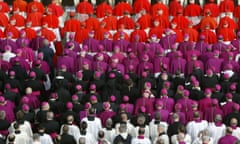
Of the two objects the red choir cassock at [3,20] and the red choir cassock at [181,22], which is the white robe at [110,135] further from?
the red choir cassock at [3,20]

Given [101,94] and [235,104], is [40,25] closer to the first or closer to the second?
[101,94]

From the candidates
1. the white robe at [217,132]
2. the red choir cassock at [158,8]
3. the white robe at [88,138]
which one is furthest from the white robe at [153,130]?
the red choir cassock at [158,8]

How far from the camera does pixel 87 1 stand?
37906mm

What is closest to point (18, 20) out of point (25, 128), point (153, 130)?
point (25, 128)

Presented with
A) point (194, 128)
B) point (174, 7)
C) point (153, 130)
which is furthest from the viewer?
point (174, 7)

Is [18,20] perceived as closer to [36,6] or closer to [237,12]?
[36,6]

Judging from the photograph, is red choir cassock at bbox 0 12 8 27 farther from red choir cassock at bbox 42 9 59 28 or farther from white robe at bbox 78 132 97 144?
white robe at bbox 78 132 97 144

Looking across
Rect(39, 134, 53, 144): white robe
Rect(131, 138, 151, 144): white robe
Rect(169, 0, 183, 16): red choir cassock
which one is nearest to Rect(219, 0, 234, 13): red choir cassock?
Rect(169, 0, 183, 16): red choir cassock

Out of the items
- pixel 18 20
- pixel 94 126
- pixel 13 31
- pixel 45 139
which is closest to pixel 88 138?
pixel 94 126

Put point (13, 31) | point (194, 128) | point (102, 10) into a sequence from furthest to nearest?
point (102, 10) → point (13, 31) → point (194, 128)

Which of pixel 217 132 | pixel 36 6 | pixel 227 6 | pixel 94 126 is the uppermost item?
pixel 36 6

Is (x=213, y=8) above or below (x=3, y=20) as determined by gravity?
below

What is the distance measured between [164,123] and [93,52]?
6.25 metres

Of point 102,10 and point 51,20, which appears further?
point 102,10
